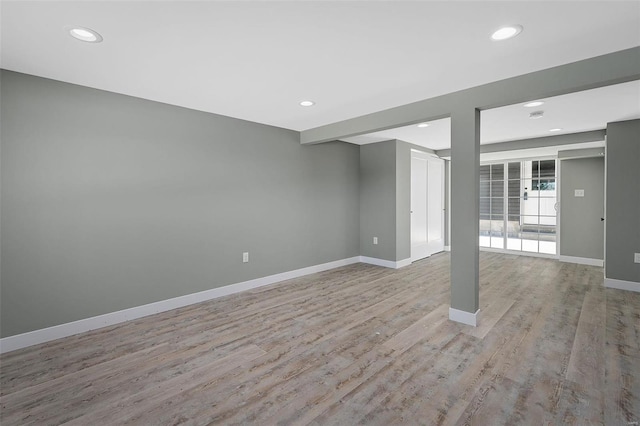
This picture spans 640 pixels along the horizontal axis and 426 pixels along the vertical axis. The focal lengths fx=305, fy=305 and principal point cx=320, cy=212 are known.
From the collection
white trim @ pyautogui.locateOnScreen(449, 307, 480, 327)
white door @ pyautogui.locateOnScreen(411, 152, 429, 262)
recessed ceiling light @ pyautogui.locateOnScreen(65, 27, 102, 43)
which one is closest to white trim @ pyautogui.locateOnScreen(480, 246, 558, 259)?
white door @ pyautogui.locateOnScreen(411, 152, 429, 262)

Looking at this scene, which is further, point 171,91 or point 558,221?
point 558,221

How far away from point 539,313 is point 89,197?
191 inches

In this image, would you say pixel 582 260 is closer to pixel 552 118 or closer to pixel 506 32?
pixel 552 118

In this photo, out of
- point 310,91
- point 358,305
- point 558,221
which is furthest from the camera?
point 558,221

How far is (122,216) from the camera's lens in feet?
10.4

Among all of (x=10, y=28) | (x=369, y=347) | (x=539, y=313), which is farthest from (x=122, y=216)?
(x=539, y=313)

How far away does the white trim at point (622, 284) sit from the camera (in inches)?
163

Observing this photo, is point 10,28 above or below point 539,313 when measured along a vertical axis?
above

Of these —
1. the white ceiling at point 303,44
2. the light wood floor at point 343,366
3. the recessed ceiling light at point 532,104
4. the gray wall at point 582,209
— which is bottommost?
the light wood floor at point 343,366

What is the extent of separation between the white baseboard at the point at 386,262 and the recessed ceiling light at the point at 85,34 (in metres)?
4.91

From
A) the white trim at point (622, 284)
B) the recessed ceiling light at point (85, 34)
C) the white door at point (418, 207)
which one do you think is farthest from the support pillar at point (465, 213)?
the recessed ceiling light at point (85, 34)

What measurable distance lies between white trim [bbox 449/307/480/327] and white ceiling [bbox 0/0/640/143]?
223cm

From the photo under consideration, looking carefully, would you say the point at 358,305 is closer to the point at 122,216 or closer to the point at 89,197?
the point at 122,216

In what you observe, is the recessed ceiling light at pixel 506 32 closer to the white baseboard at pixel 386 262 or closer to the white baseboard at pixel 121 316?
the white baseboard at pixel 121 316
